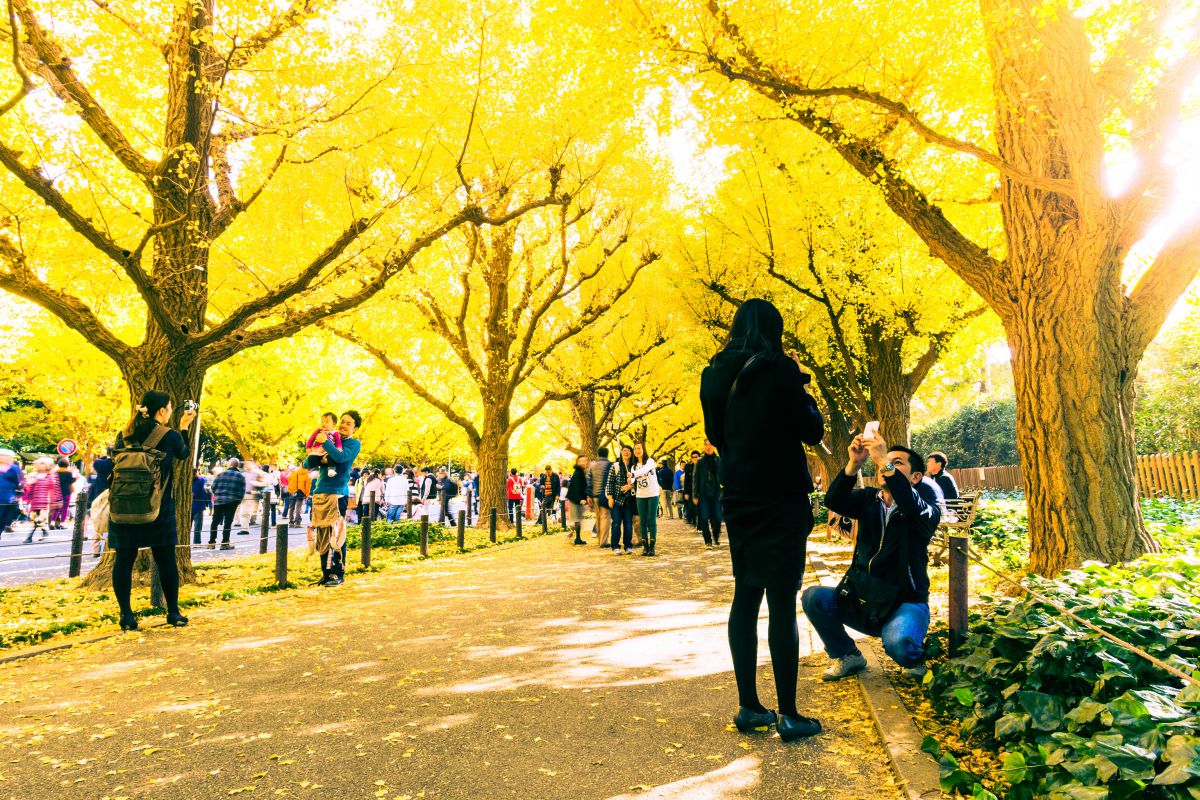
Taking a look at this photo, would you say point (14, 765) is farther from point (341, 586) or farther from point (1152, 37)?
point (1152, 37)

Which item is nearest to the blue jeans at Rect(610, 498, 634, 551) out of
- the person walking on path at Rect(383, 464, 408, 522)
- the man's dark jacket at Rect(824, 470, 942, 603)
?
the person walking on path at Rect(383, 464, 408, 522)

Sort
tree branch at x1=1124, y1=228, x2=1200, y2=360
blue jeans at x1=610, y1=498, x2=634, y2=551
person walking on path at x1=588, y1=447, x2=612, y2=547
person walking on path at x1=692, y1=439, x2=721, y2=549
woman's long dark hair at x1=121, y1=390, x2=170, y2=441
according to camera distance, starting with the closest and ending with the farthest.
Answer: tree branch at x1=1124, y1=228, x2=1200, y2=360
woman's long dark hair at x1=121, y1=390, x2=170, y2=441
blue jeans at x1=610, y1=498, x2=634, y2=551
person walking on path at x1=692, y1=439, x2=721, y2=549
person walking on path at x1=588, y1=447, x2=612, y2=547

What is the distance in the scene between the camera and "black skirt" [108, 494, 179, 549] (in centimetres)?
621

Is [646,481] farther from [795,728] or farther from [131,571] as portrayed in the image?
[795,728]

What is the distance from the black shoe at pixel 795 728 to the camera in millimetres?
3539

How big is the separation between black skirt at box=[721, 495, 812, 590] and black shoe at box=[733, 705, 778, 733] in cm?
69

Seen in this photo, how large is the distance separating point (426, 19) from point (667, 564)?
28.9 ft

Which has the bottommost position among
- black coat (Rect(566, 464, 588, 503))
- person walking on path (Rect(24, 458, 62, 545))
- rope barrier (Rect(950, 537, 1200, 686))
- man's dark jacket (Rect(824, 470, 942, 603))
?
rope barrier (Rect(950, 537, 1200, 686))

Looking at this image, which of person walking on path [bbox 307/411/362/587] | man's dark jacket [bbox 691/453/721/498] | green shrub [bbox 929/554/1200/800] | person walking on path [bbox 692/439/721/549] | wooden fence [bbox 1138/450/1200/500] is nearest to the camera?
green shrub [bbox 929/554/1200/800]

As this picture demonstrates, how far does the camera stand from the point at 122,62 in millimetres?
9125

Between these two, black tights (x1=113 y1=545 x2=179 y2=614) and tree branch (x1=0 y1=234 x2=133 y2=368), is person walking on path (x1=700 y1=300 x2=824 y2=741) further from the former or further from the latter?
tree branch (x1=0 y1=234 x2=133 y2=368)

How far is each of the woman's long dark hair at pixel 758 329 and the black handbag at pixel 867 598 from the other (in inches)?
59.2

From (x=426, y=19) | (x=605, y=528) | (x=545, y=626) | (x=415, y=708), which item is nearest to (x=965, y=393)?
(x=605, y=528)

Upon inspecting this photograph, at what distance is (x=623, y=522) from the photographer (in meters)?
13.3
